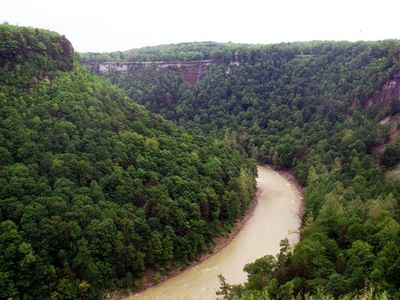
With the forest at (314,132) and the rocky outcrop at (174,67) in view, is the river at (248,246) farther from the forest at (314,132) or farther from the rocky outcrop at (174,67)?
the rocky outcrop at (174,67)

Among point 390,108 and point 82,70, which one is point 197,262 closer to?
point 82,70

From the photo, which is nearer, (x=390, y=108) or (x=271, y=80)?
(x=390, y=108)

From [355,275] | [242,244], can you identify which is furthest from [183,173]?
[355,275]

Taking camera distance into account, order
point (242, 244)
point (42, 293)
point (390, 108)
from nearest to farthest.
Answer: point (42, 293) → point (242, 244) → point (390, 108)

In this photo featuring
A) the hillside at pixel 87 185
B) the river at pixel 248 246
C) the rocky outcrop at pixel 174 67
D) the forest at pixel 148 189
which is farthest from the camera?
the rocky outcrop at pixel 174 67

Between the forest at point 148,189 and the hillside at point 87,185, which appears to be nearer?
Answer: the forest at point 148,189

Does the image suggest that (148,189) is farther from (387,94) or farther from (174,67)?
(174,67)

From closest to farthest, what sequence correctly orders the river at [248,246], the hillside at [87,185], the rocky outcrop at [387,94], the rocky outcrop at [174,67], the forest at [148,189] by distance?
the forest at [148,189]
the hillside at [87,185]
the river at [248,246]
the rocky outcrop at [387,94]
the rocky outcrop at [174,67]

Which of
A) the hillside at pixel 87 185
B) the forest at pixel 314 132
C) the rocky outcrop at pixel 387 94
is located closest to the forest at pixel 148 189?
the hillside at pixel 87 185
